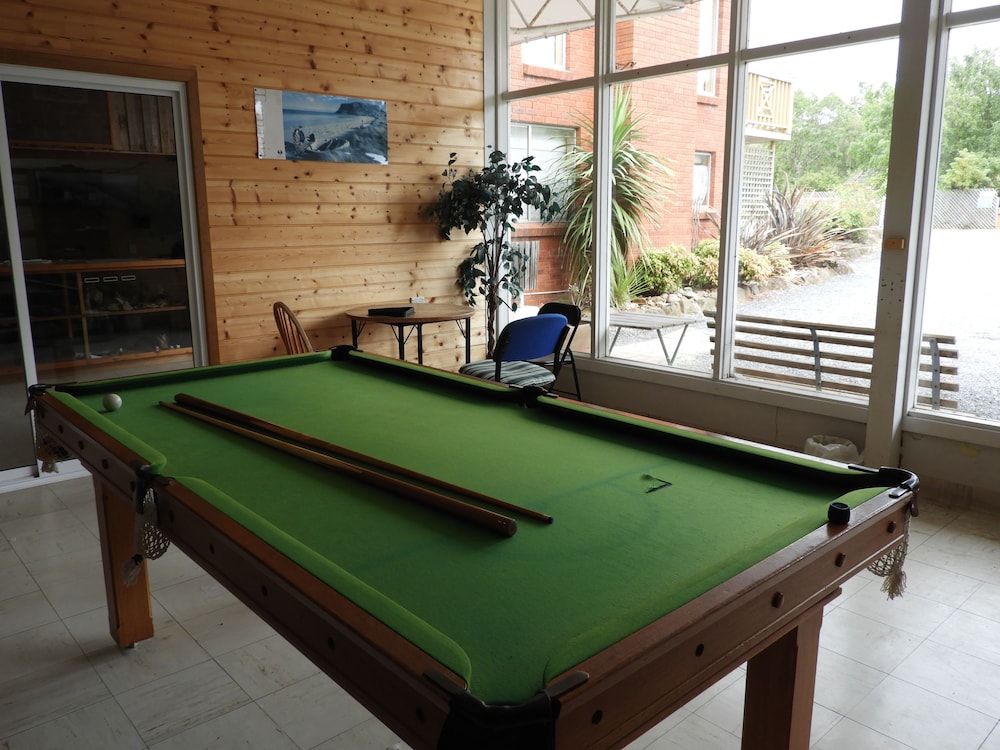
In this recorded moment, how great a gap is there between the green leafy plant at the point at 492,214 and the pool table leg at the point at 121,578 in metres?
3.51

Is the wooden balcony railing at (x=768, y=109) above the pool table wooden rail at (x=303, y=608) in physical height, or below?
above

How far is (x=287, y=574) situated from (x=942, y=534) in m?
3.32

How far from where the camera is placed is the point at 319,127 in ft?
16.5

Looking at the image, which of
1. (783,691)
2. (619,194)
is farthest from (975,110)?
(783,691)

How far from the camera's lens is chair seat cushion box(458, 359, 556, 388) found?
14.9 ft

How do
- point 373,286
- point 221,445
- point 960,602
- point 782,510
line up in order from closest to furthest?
point 782,510
point 221,445
point 960,602
point 373,286

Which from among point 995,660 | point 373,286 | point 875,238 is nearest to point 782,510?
point 995,660

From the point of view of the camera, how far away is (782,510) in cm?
170

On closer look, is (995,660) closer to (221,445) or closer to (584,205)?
(221,445)

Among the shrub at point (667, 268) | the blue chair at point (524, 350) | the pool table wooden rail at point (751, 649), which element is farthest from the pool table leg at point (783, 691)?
the shrub at point (667, 268)

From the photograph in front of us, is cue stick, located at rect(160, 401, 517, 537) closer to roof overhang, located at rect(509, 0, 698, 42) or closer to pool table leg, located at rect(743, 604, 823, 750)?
pool table leg, located at rect(743, 604, 823, 750)

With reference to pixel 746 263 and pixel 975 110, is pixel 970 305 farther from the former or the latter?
pixel 746 263

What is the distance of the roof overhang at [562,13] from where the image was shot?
5082mm

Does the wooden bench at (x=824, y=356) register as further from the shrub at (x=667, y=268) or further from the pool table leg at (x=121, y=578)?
the pool table leg at (x=121, y=578)
